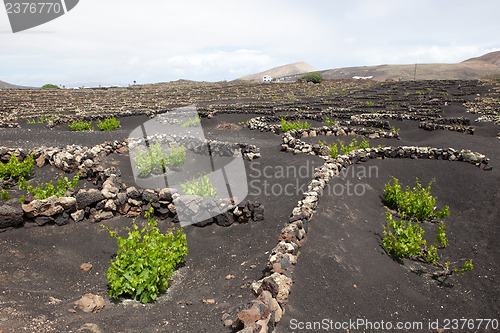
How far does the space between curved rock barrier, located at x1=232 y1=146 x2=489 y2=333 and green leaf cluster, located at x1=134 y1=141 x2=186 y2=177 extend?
4666mm

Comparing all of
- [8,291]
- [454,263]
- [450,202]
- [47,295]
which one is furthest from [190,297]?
[450,202]

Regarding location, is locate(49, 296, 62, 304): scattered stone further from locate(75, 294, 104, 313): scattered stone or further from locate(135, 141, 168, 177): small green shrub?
locate(135, 141, 168, 177): small green shrub

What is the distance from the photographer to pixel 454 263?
6.16m

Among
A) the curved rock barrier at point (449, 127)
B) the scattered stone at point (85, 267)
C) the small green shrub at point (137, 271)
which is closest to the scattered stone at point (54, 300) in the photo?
the small green shrub at point (137, 271)

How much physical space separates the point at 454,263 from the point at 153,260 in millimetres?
6326

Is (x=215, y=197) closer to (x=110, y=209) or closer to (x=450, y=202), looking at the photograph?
(x=110, y=209)

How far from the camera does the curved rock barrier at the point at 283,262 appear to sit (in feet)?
11.6

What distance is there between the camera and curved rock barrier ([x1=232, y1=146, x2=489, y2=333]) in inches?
139

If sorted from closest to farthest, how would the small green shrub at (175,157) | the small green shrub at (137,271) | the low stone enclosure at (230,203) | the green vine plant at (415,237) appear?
the low stone enclosure at (230,203) < the small green shrub at (137,271) < the green vine plant at (415,237) < the small green shrub at (175,157)

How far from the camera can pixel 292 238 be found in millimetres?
5492

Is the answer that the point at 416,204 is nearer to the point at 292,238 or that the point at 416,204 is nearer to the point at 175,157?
the point at 292,238

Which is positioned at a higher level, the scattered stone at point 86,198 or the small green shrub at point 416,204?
the scattered stone at point 86,198

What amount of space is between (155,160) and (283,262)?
612cm

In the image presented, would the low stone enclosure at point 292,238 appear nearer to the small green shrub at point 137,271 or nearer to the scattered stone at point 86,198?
the small green shrub at point 137,271
